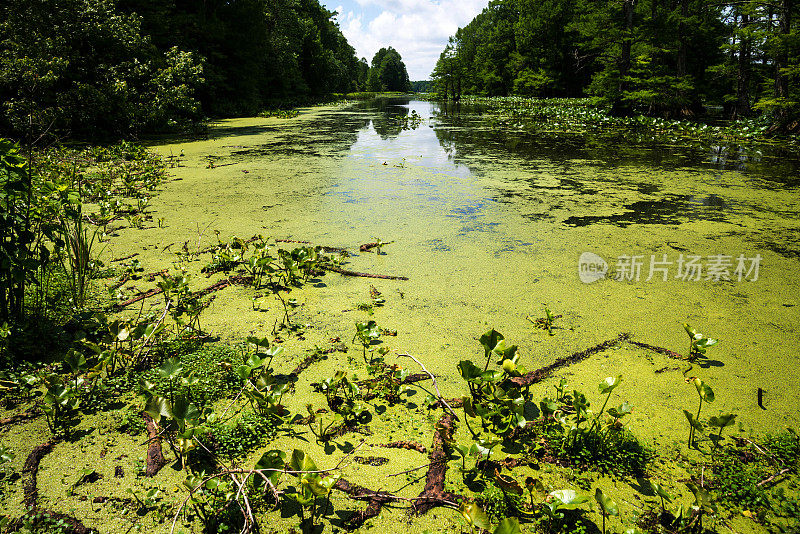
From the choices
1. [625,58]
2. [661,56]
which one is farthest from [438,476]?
[661,56]

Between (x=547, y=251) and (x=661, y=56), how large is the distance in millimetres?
14107

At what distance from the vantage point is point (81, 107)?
6.50 metres

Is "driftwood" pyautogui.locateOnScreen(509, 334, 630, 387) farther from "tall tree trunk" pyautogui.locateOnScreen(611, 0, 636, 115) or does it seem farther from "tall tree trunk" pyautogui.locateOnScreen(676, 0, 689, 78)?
"tall tree trunk" pyautogui.locateOnScreen(676, 0, 689, 78)

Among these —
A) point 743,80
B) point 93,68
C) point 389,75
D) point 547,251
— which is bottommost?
point 547,251

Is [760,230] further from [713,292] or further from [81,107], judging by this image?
[81,107]

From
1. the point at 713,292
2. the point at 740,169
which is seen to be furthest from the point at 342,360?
the point at 740,169

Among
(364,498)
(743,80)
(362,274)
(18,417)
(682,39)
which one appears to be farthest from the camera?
(682,39)

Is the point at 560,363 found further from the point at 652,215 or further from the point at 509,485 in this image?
the point at 652,215

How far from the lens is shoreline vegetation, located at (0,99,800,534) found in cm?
92

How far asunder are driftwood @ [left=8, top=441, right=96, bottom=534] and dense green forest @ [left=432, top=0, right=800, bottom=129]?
33.3 feet

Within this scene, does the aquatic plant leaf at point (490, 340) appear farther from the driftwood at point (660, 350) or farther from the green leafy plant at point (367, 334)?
the driftwood at point (660, 350)

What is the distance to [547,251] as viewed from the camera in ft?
8.22

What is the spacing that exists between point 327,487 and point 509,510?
1.45ft

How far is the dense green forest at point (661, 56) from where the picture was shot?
766cm
